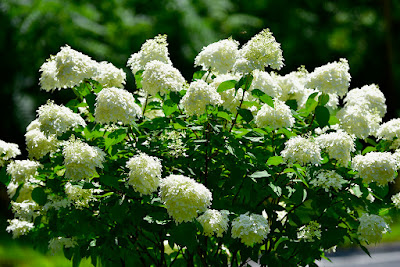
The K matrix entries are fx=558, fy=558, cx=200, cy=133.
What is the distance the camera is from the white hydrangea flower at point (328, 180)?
236 cm

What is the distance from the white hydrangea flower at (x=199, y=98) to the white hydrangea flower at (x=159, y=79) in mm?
109

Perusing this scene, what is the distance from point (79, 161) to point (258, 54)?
85 cm

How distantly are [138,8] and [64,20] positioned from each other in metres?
1.49

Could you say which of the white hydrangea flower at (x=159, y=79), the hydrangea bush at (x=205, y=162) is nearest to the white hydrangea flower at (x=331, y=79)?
the hydrangea bush at (x=205, y=162)

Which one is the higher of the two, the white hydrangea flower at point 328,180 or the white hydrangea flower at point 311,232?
the white hydrangea flower at point 328,180

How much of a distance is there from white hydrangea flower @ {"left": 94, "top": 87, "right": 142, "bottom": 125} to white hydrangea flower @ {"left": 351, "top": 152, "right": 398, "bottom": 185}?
1.00 meters

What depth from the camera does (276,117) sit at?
236 centimetres

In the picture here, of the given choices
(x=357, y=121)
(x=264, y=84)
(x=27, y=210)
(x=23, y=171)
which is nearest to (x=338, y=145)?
(x=357, y=121)

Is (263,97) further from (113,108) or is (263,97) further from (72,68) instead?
(72,68)

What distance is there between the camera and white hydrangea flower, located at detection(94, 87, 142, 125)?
88.0 inches

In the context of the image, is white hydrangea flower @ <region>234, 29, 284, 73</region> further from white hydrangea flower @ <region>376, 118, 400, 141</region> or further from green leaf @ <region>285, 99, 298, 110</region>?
white hydrangea flower @ <region>376, 118, 400, 141</region>

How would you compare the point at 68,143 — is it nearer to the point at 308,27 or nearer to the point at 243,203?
the point at 243,203

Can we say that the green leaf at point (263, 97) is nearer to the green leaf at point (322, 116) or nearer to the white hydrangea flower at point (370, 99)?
the green leaf at point (322, 116)

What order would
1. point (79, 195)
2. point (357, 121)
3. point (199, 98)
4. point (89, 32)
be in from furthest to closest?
1. point (89, 32)
2. point (357, 121)
3. point (79, 195)
4. point (199, 98)
